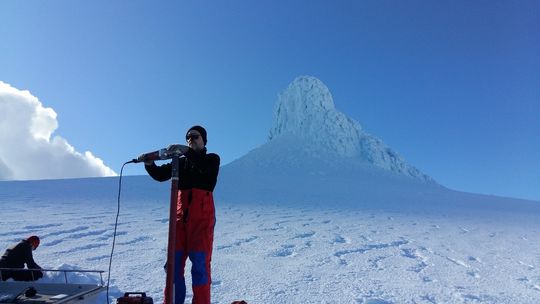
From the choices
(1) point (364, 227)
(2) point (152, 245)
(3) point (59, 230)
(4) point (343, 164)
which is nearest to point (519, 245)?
(1) point (364, 227)

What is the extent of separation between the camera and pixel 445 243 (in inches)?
326

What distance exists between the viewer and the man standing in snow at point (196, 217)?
9.96 feet

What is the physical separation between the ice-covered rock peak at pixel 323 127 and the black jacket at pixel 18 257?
3244 cm

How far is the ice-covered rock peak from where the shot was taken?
3912cm

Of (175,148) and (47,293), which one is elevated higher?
(175,148)

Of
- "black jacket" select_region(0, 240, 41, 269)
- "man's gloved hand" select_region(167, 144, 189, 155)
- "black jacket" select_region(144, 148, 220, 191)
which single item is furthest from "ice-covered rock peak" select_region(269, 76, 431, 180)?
"man's gloved hand" select_region(167, 144, 189, 155)

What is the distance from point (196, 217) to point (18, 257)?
2814mm

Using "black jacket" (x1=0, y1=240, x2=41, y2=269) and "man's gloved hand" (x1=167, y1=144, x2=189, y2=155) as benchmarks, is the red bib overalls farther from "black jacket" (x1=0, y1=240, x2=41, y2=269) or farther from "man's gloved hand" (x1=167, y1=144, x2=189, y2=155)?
"black jacket" (x1=0, y1=240, x2=41, y2=269)

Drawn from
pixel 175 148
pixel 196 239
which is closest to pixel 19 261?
pixel 196 239

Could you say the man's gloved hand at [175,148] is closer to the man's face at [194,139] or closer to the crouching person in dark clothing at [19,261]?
the man's face at [194,139]

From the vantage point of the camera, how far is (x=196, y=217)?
309 cm

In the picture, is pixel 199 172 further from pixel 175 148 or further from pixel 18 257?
pixel 18 257

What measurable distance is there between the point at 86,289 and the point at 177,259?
2.36ft

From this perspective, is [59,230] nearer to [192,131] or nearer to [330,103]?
[192,131]
